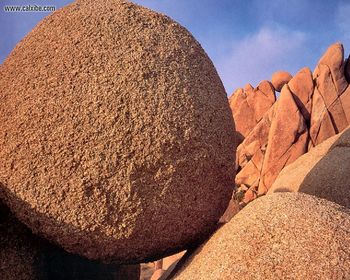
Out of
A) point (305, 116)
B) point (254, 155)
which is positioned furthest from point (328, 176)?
point (254, 155)

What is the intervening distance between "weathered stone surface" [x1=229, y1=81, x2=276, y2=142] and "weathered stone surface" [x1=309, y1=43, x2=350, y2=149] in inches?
243

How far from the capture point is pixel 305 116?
2681cm

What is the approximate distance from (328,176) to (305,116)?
19883mm

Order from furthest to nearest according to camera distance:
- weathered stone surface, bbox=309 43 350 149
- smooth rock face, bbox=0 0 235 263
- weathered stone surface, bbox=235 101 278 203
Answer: weathered stone surface, bbox=235 101 278 203, weathered stone surface, bbox=309 43 350 149, smooth rock face, bbox=0 0 235 263

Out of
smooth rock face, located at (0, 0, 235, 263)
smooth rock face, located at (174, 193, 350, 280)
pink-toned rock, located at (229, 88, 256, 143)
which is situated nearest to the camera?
smooth rock face, located at (174, 193, 350, 280)

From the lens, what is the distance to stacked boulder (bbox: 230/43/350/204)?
2577 centimetres

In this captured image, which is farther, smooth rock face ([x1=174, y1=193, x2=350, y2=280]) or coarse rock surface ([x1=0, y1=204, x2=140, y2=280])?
coarse rock surface ([x1=0, y1=204, x2=140, y2=280])

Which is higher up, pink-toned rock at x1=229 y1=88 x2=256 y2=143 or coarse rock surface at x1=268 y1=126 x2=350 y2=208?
coarse rock surface at x1=268 y1=126 x2=350 y2=208

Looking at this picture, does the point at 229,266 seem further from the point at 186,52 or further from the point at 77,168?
the point at 186,52

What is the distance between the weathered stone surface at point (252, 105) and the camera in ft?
107

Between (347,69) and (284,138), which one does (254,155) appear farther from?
(347,69)

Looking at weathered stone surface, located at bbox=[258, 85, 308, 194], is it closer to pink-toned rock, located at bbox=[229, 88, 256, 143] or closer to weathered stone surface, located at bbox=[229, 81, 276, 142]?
weathered stone surface, located at bbox=[229, 81, 276, 142]

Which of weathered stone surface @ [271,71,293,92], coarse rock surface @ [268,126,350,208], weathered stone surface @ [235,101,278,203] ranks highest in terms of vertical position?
coarse rock surface @ [268,126,350,208]

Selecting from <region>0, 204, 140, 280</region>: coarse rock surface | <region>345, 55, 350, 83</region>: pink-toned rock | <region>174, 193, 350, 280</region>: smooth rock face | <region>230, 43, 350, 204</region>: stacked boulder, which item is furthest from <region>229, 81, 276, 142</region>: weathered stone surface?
<region>174, 193, 350, 280</region>: smooth rock face
